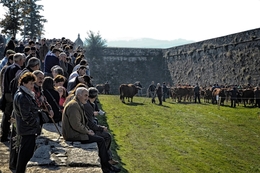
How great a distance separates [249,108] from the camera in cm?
2345

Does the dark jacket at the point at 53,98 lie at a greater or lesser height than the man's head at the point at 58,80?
lesser

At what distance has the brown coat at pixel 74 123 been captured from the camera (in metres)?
6.75

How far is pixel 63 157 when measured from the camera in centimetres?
577

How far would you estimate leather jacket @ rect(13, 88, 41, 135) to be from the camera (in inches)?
230

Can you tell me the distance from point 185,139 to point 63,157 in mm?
10295

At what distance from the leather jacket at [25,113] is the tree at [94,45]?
41.5 m

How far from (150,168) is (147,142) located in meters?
3.49

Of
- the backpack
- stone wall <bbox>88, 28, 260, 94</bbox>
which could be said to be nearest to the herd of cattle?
stone wall <bbox>88, 28, 260, 94</bbox>

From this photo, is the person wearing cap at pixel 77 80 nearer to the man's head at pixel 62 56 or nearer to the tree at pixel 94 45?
the man's head at pixel 62 56

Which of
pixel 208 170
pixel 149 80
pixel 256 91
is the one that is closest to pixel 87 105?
pixel 208 170

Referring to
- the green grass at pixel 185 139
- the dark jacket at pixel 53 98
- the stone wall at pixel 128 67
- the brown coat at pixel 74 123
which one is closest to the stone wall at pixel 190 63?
the stone wall at pixel 128 67

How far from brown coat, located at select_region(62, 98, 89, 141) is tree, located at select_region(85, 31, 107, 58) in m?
40.7

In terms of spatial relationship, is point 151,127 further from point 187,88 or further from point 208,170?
point 187,88

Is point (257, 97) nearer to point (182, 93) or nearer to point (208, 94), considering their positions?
point (208, 94)
